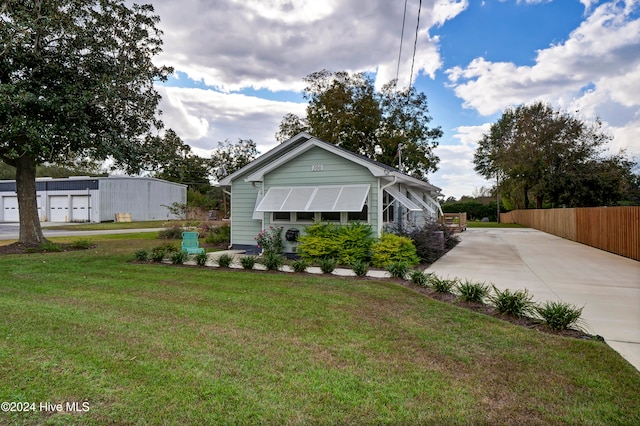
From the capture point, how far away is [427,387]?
10.1 ft

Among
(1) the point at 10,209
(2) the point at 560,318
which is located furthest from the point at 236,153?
(2) the point at 560,318

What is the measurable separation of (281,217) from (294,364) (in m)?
8.79

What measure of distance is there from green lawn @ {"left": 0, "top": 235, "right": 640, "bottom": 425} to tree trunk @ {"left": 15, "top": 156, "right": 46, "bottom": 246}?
8.98 m

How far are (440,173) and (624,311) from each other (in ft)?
88.5

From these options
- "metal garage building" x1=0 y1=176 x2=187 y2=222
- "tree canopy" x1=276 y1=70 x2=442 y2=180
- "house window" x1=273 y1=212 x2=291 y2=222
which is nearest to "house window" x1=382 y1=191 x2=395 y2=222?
"house window" x1=273 y1=212 x2=291 y2=222

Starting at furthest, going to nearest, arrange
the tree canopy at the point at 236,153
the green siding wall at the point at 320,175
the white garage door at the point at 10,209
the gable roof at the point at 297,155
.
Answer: the tree canopy at the point at 236,153
the white garage door at the point at 10,209
the green siding wall at the point at 320,175
the gable roof at the point at 297,155

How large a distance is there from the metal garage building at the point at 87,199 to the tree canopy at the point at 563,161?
34653mm

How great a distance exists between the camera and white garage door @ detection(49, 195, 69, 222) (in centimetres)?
3619

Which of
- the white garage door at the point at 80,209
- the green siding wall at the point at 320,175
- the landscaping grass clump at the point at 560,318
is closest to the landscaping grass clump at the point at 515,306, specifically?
the landscaping grass clump at the point at 560,318

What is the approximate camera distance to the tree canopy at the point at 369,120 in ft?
88.3

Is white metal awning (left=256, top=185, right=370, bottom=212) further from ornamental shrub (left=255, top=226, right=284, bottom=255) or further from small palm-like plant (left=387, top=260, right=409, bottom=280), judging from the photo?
small palm-like plant (left=387, top=260, right=409, bottom=280)

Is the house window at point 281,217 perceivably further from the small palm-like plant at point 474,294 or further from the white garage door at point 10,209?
the white garage door at point 10,209

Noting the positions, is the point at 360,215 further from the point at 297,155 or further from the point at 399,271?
the point at 399,271

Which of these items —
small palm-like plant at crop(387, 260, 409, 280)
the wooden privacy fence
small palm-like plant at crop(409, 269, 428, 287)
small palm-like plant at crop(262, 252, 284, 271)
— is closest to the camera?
small palm-like plant at crop(409, 269, 428, 287)
